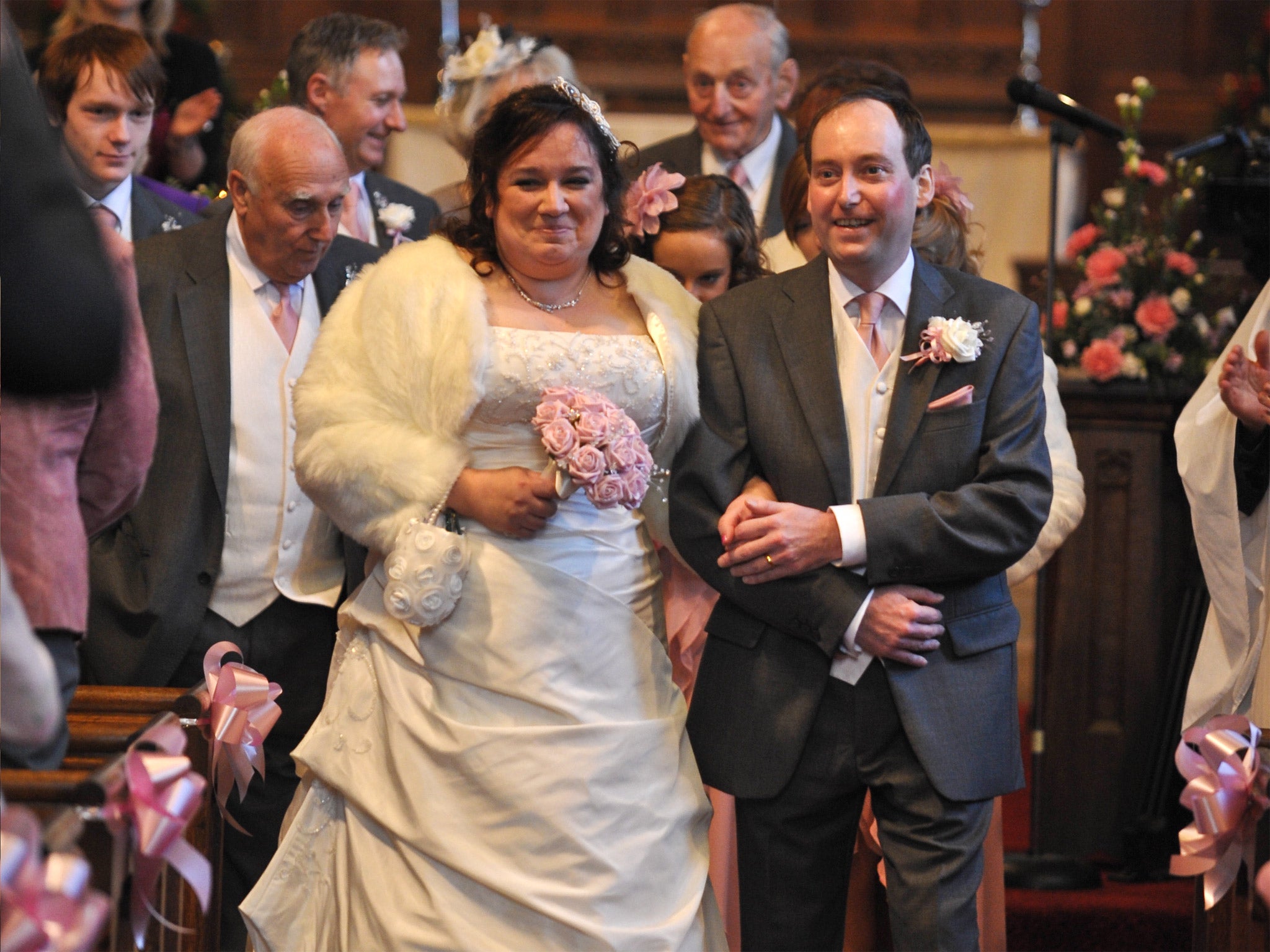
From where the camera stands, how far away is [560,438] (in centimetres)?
281

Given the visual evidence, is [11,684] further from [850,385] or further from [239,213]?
[239,213]

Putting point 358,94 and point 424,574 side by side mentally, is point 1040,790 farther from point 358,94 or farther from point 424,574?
point 358,94

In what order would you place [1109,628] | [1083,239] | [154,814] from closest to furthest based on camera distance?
1. [154,814]
2. [1109,628]
3. [1083,239]

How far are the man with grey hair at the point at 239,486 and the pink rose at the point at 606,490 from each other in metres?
1.07

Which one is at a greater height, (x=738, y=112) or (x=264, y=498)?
(x=738, y=112)

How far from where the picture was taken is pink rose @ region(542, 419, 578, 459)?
111 inches

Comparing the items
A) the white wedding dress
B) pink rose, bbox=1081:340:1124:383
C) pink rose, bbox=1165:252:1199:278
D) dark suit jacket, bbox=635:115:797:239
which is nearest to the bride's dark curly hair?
the white wedding dress

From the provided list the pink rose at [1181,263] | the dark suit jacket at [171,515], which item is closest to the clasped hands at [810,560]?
the dark suit jacket at [171,515]

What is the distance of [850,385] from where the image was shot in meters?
2.93

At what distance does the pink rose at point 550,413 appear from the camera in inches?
112

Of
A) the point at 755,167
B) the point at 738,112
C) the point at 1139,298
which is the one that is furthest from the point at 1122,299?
the point at 738,112

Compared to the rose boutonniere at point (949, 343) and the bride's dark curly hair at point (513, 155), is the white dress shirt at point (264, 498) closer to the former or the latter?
the bride's dark curly hair at point (513, 155)

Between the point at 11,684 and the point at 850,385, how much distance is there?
1676 mm

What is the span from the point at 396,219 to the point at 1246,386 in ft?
7.86
